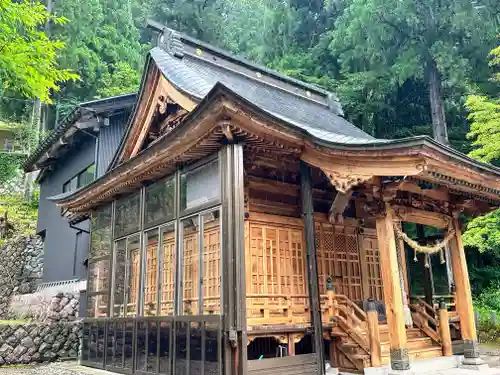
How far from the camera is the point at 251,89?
434 inches

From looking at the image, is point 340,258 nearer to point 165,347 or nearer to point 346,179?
point 346,179

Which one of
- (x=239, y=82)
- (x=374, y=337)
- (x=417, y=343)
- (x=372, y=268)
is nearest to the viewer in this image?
(x=374, y=337)

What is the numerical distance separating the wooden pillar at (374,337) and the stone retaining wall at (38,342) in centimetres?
999

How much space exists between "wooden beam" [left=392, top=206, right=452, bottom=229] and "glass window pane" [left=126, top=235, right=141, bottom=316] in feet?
16.7

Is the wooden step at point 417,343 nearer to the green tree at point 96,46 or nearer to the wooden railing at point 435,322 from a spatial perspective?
the wooden railing at point 435,322

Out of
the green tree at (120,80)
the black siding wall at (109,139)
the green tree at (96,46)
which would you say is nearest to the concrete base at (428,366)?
the black siding wall at (109,139)

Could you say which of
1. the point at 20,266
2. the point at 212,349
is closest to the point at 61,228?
the point at 20,266

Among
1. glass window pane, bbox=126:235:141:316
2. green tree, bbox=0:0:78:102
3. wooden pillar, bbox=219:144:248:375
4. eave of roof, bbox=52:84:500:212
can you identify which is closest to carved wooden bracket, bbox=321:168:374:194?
eave of roof, bbox=52:84:500:212

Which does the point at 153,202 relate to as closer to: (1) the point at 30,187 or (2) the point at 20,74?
(2) the point at 20,74

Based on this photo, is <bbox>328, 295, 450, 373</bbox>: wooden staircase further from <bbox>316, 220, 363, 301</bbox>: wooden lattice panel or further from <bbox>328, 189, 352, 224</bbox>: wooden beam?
<bbox>328, 189, 352, 224</bbox>: wooden beam

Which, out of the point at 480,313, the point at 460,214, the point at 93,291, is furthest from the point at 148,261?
the point at 480,313

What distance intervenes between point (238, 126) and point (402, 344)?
394 cm

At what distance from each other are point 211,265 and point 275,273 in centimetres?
127

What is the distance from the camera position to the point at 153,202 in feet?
28.6
